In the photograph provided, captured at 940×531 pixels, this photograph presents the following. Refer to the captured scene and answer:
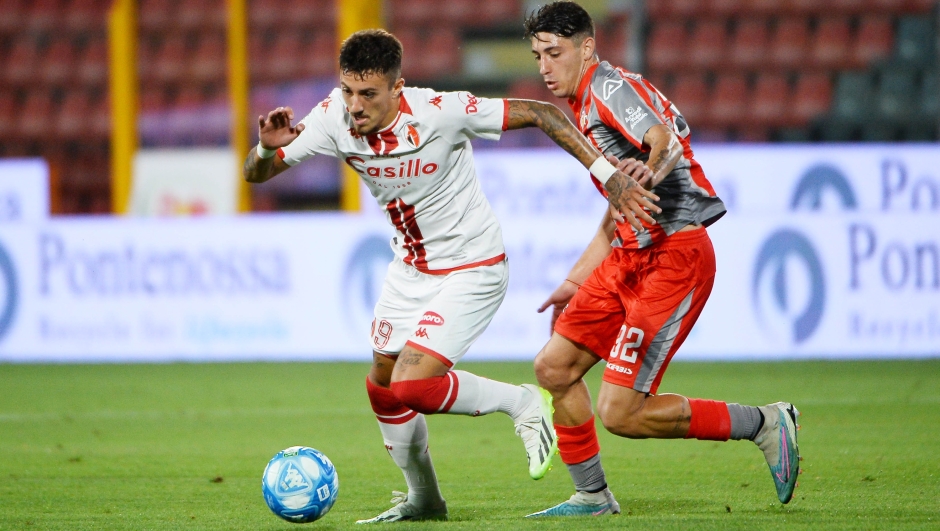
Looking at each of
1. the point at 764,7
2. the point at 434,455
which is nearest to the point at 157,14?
the point at 764,7

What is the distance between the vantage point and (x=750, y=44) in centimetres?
1425

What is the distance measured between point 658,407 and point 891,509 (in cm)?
90

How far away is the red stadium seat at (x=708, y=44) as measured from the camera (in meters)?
14.3

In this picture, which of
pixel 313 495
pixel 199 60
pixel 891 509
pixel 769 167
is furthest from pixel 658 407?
pixel 199 60

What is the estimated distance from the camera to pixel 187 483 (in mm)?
5090

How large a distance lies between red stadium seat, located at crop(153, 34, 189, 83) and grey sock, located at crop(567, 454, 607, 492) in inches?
479

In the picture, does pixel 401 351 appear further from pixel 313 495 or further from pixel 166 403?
pixel 166 403

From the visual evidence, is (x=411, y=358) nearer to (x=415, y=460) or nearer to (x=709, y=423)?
(x=415, y=460)

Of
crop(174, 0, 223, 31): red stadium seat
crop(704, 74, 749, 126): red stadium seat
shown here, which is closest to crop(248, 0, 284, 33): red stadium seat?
crop(174, 0, 223, 31): red stadium seat

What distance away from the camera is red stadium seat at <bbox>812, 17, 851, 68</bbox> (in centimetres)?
1394

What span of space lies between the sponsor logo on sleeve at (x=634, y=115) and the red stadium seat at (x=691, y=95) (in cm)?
982

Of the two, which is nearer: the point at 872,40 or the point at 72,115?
the point at 872,40

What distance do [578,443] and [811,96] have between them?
10.4 meters

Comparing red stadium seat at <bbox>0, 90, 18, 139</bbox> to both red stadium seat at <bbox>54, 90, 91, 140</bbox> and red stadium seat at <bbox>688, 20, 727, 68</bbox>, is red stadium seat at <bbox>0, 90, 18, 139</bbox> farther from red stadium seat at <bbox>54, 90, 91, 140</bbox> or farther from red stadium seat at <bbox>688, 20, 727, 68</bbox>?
red stadium seat at <bbox>688, 20, 727, 68</bbox>
